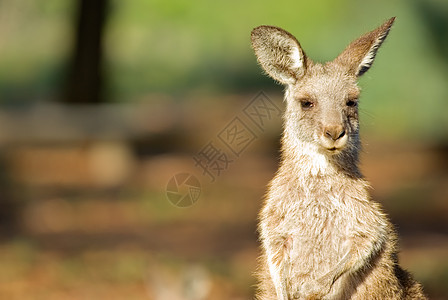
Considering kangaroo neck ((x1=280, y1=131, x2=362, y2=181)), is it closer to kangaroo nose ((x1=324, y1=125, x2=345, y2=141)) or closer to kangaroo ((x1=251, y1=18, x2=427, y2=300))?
kangaroo ((x1=251, y1=18, x2=427, y2=300))

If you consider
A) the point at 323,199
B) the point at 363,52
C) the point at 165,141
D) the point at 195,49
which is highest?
the point at 195,49

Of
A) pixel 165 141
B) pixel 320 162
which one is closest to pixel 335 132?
pixel 320 162

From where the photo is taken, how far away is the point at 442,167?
14.9 metres

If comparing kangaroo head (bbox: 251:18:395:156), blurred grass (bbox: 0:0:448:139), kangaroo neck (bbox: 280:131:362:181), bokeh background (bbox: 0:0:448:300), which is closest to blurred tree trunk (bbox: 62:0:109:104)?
bokeh background (bbox: 0:0:448:300)

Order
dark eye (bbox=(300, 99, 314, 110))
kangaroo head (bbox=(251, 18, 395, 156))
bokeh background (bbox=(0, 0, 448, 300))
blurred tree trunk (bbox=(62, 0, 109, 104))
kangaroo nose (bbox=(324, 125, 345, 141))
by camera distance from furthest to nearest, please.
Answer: blurred tree trunk (bbox=(62, 0, 109, 104)), bokeh background (bbox=(0, 0, 448, 300)), dark eye (bbox=(300, 99, 314, 110)), kangaroo head (bbox=(251, 18, 395, 156)), kangaroo nose (bbox=(324, 125, 345, 141))

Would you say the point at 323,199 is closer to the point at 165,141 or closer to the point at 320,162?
the point at 320,162

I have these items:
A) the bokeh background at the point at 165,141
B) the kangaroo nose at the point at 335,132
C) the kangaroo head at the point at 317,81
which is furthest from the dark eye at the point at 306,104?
the bokeh background at the point at 165,141

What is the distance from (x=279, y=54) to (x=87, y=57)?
1034 centimetres

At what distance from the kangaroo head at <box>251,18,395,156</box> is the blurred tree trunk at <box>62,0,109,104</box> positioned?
32.8 ft

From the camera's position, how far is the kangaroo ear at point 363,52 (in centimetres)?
398

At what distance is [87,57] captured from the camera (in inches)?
551

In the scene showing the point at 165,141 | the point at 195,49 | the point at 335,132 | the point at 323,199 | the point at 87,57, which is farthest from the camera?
the point at 195,49

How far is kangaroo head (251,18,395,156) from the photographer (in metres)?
3.94

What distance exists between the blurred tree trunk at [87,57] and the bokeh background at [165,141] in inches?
1.0
